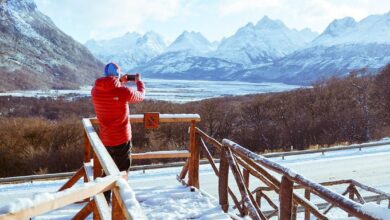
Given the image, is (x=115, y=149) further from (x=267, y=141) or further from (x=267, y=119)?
(x=267, y=119)

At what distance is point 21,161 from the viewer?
77.6ft

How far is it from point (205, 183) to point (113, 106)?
26.6ft

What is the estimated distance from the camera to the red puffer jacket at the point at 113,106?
491cm

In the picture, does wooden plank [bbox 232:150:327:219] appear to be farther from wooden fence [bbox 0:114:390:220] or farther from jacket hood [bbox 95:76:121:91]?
jacket hood [bbox 95:76:121:91]

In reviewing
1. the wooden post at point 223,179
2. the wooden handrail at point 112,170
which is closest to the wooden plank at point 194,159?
the wooden post at point 223,179

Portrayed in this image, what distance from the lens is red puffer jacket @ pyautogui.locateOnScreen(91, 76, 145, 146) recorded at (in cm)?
491

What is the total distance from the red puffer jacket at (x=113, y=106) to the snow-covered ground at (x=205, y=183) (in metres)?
1.10

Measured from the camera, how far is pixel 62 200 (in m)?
2.32

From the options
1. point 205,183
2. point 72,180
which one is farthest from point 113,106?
point 205,183

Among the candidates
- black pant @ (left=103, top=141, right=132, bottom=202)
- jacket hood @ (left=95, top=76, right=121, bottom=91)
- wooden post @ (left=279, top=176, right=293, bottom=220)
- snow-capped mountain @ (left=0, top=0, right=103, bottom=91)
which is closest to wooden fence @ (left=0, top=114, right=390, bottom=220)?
wooden post @ (left=279, top=176, right=293, bottom=220)

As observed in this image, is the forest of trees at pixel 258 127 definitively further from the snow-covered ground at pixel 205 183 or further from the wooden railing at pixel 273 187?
the wooden railing at pixel 273 187

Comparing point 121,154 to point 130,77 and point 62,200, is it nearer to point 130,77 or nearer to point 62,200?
point 130,77

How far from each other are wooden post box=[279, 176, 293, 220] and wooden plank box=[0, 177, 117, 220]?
170 centimetres

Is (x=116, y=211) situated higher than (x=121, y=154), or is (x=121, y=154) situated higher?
(x=121, y=154)
